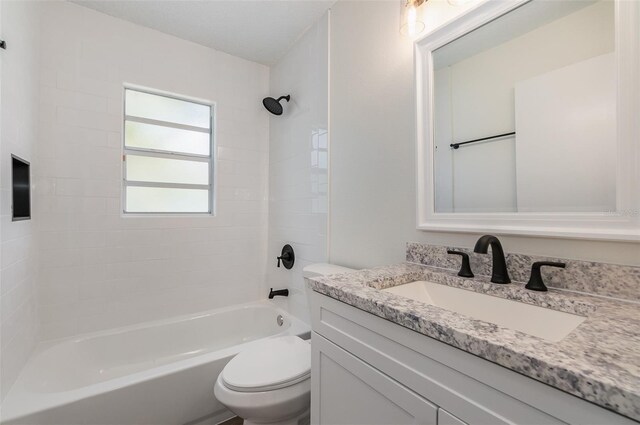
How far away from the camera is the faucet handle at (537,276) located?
2.81 ft

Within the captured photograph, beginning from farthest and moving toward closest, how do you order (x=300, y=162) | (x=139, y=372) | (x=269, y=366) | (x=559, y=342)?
1. (x=300, y=162)
2. (x=139, y=372)
3. (x=269, y=366)
4. (x=559, y=342)

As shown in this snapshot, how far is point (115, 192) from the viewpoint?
194 centimetres

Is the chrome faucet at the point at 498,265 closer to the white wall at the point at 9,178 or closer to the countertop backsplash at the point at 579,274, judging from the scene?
the countertop backsplash at the point at 579,274

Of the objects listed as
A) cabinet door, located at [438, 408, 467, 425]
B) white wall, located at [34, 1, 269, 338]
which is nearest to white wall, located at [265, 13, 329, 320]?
white wall, located at [34, 1, 269, 338]

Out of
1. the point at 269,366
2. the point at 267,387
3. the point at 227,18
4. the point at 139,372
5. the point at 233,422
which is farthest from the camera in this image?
the point at 227,18

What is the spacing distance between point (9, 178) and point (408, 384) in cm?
178

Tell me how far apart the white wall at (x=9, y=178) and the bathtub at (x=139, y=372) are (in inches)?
5.1

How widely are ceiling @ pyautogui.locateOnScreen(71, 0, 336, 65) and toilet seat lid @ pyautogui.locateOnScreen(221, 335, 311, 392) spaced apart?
2117 millimetres

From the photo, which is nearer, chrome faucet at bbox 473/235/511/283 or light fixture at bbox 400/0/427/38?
chrome faucet at bbox 473/235/511/283

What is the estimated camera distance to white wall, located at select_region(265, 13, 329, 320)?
1931 mm

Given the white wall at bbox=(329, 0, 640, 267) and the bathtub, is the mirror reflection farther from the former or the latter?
the bathtub

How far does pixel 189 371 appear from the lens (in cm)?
142

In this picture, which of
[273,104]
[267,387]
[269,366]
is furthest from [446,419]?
[273,104]

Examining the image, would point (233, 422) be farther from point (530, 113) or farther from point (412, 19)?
point (412, 19)
